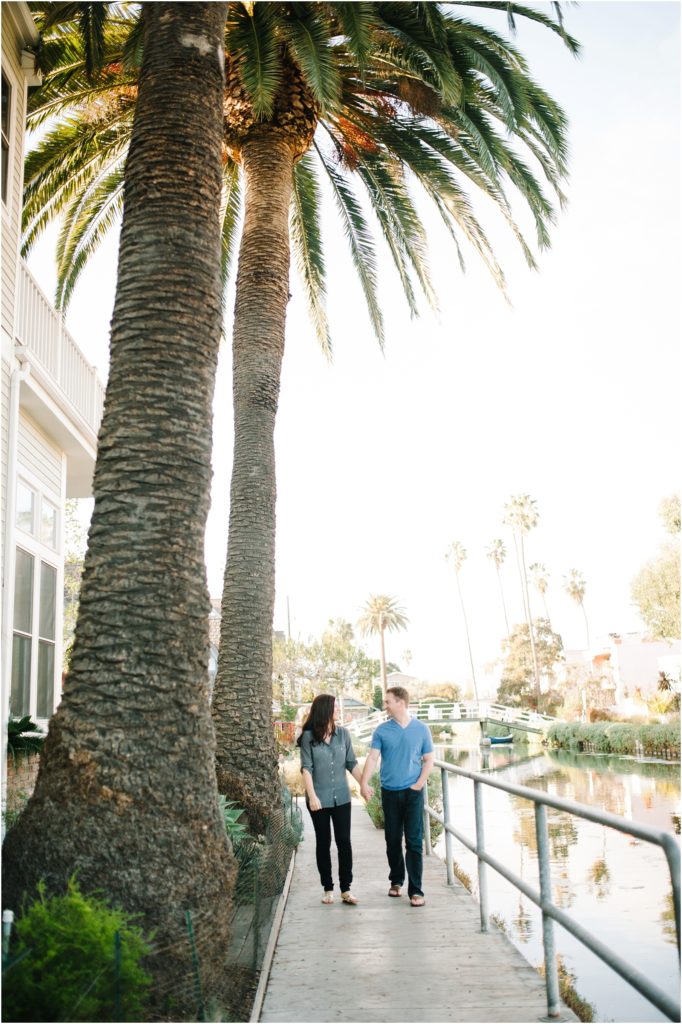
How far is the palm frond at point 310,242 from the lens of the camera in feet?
46.6

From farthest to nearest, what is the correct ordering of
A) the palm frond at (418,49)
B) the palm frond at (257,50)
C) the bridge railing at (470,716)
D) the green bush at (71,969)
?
the bridge railing at (470,716) → the palm frond at (257,50) → the palm frond at (418,49) → the green bush at (71,969)

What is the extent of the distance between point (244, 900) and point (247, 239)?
827 centimetres

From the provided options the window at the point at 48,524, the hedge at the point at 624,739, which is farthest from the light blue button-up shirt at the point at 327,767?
the hedge at the point at 624,739

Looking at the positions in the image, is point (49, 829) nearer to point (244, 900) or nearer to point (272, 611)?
point (244, 900)

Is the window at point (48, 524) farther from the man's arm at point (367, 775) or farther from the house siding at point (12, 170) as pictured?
the man's arm at point (367, 775)

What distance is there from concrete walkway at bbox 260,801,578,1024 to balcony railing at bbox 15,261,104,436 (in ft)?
22.6

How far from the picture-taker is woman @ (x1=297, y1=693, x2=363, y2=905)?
23.7 feet

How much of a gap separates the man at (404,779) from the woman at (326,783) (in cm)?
24

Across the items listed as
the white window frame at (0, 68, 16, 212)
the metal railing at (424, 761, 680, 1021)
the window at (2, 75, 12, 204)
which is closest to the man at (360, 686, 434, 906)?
the metal railing at (424, 761, 680, 1021)

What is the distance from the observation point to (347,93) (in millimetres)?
12195

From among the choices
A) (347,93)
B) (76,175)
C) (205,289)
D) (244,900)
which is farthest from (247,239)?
(244,900)

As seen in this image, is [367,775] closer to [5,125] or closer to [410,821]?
[410,821]

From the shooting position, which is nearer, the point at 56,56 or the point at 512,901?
the point at 56,56

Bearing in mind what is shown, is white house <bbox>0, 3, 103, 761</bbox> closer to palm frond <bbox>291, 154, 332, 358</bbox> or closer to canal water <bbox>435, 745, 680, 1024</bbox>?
palm frond <bbox>291, 154, 332, 358</bbox>
